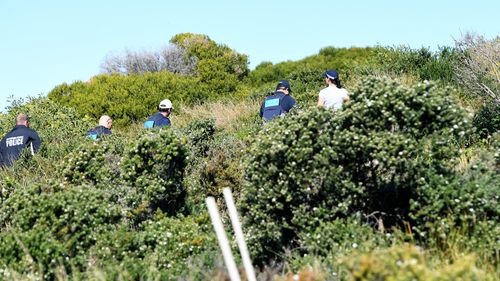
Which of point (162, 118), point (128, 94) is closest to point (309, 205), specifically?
point (162, 118)

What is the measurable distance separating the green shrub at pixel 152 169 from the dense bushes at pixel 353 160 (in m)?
→ 1.40

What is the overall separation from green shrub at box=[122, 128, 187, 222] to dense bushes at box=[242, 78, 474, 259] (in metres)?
1.40

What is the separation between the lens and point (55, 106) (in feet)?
55.3

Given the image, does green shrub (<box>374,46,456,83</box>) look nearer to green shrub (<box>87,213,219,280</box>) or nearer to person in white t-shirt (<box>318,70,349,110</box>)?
person in white t-shirt (<box>318,70,349,110</box>)

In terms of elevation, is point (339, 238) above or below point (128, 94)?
below

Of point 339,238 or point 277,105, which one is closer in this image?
point 339,238

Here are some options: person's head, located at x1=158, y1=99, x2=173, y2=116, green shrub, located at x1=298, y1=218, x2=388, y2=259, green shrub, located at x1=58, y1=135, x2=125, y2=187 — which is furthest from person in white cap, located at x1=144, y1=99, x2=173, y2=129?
green shrub, located at x1=298, y1=218, x2=388, y2=259

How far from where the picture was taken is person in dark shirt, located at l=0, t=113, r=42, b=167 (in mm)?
10641

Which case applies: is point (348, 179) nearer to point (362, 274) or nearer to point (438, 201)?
point (438, 201)

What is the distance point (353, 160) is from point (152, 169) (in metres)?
2.42

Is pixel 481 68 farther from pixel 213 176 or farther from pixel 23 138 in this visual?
pixel 23 138

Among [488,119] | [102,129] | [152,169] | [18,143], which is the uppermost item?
[18,143]

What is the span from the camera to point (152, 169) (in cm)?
776

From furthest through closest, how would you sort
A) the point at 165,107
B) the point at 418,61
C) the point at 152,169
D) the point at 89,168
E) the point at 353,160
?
1. the point at 418,61
2. the point at 165,107
3. the point at 89,168
4. the point at 152,169
5. the point at 353,160
